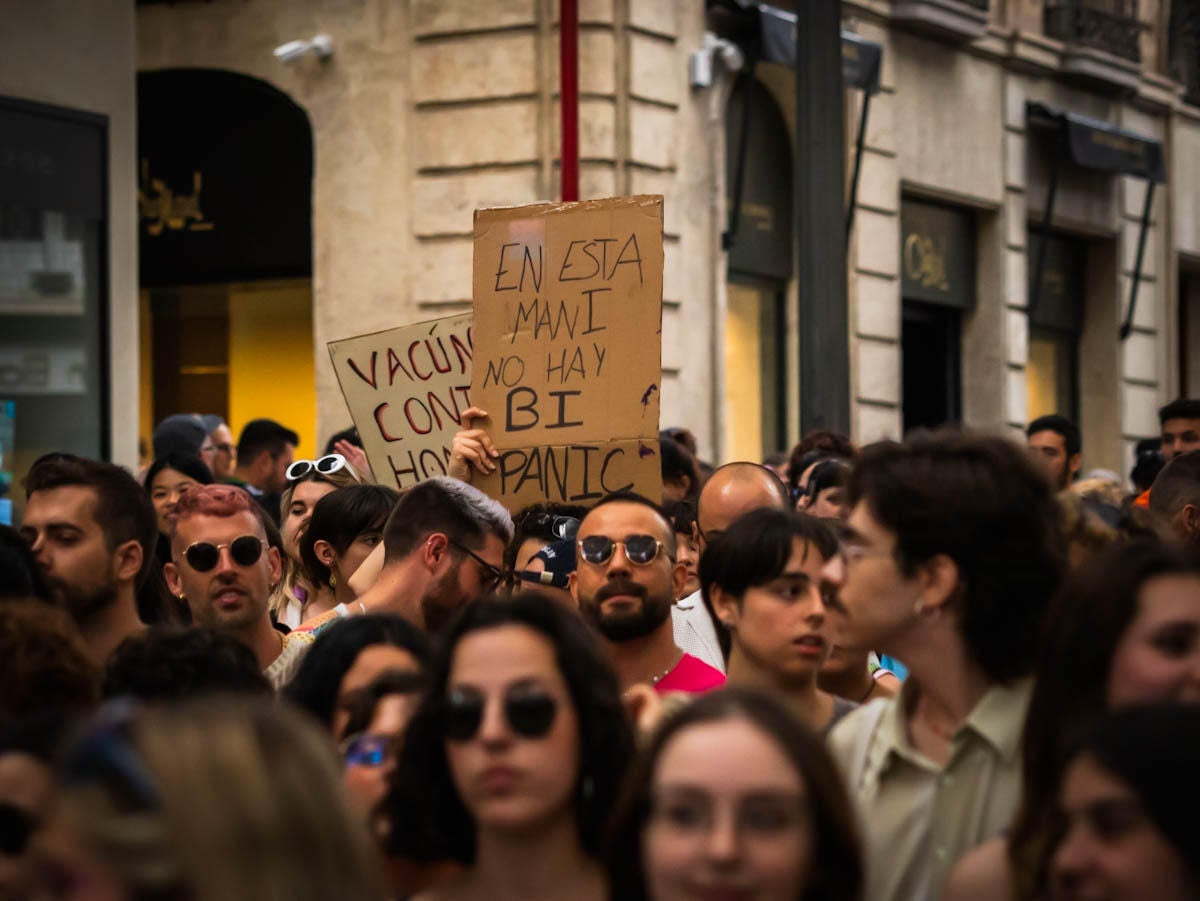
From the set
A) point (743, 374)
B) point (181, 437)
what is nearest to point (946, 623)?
→ point (181, 437)

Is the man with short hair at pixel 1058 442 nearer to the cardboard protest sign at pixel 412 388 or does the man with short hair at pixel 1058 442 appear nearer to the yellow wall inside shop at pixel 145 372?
the cardboard protest sign at pixel 412 388

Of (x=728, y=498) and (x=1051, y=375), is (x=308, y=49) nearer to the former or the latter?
(x=728, y=498)

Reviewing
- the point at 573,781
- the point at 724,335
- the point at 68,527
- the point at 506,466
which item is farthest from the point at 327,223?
the point at 573,781

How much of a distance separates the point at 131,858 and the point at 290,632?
177 inches

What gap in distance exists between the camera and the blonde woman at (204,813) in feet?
8.33

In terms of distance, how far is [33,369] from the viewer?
12.9 m

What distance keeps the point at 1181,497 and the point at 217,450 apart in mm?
5827

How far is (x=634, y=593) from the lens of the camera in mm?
6133

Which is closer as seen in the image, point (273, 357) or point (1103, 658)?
point (1103, 658)

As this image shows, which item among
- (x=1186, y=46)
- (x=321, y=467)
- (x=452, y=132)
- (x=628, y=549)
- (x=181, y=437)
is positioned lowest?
(x=628, y=549)

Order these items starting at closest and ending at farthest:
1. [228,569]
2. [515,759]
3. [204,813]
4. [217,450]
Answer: [204,813]
[515,759]
[228,569]
[217,450]

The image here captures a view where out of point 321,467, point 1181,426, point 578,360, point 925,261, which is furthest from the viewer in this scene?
point 925,261

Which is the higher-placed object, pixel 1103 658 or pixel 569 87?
pixel 569 87

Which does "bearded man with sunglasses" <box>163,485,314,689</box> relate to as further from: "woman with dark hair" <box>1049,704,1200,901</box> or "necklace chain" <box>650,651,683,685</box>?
"woman with dark hair" <box>1049,704,1200,901</box>
